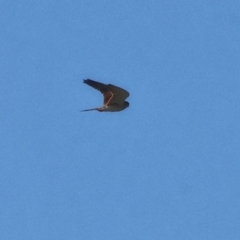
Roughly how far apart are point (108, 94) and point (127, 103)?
42.2 inches

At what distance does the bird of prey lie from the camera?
13538 centimetres

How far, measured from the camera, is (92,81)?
444ft

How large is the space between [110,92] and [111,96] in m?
0.17

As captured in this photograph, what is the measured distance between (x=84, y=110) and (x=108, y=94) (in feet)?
4.29

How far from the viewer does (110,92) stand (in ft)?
445

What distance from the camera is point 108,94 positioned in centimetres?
13588

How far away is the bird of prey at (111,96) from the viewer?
135 m

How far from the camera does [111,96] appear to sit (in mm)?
135875

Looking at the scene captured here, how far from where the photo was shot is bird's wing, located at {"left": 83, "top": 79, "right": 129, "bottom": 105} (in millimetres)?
135375

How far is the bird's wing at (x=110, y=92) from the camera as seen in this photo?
13538 cm

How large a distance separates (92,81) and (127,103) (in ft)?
6.01

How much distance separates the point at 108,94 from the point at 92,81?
0.78 meters

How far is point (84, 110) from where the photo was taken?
13488 cm

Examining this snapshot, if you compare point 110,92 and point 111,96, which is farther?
point 111,96
